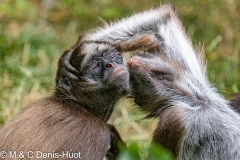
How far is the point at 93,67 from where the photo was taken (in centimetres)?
453

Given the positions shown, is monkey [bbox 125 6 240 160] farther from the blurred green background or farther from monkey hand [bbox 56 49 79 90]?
the blurred green background

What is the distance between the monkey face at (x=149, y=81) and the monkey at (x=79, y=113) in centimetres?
10

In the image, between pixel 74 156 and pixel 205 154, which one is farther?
pixel 205 154

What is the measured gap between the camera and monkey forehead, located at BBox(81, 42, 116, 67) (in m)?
4.50

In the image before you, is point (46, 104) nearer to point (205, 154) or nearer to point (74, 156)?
point (74, 156)

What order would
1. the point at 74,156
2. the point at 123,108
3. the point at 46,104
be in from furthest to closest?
the point at 123,108, the point at 46,104, the point at 74,156

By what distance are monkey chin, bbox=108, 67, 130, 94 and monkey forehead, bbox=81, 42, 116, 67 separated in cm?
18

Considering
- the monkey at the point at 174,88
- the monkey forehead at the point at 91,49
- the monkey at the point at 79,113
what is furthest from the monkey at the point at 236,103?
the monkey forehead at the point at 91,49

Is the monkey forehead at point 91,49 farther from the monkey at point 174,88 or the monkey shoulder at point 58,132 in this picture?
the monkey shoulder at point 58,132

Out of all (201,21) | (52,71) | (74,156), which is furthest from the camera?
(201,21)

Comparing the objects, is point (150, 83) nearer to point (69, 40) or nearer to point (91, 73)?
point (91, 73)

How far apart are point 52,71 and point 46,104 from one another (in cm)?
311

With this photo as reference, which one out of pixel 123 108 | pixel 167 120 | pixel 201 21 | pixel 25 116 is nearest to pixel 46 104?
pixel 25 116

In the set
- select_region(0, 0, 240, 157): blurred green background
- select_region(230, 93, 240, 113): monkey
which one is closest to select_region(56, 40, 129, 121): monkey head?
select_region(230, 93, 240, 113): monkey
